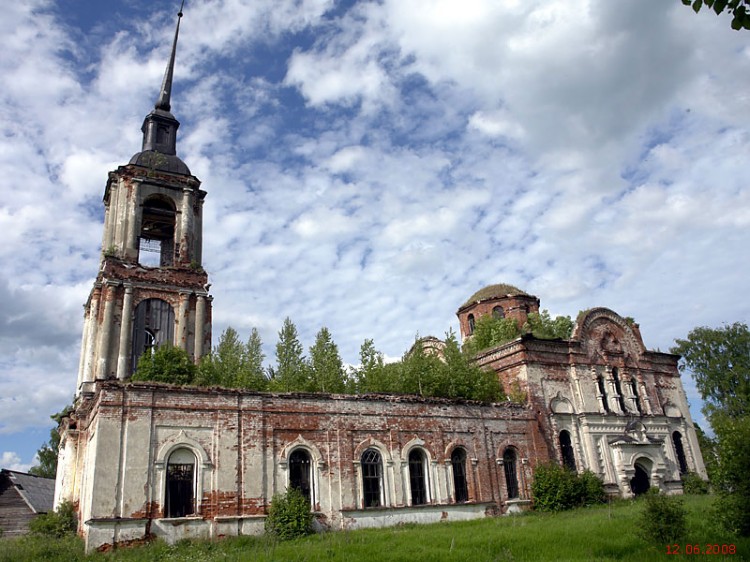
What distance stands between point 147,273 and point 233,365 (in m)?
7.17

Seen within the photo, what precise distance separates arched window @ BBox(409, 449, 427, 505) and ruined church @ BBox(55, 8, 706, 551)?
0.05 meters

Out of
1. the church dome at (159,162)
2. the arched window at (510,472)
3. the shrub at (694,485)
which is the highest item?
the church dome at (159,162)

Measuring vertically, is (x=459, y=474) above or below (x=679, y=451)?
below

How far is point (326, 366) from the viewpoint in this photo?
28219mm

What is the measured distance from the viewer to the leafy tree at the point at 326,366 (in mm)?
26530

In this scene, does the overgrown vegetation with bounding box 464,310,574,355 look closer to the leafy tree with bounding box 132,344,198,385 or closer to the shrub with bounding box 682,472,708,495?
the shrub with bounding box 682,472,708,495

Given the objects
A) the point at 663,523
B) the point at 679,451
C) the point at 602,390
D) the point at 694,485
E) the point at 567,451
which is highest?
the point at 602,390

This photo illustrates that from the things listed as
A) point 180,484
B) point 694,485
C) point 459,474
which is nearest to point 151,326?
point 180,484

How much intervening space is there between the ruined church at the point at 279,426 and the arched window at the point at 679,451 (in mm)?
65

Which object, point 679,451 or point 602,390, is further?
point 679,451

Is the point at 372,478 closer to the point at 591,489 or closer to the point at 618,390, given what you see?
the point at 591,489

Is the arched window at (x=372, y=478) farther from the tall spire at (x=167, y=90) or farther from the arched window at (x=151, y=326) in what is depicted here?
the tall spire at (x=167, y=90)
